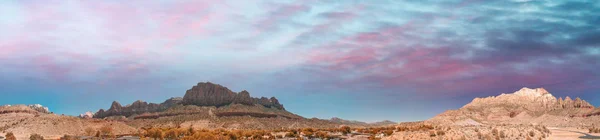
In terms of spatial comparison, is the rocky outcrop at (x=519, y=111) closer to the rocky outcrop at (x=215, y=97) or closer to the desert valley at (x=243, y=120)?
the desert valley at (x=243, y=120)

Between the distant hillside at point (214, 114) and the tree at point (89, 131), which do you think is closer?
the tree at point (89, 131)

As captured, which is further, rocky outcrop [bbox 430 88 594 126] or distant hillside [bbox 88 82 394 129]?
rocky outcrop [bbox 430 88 594 126]

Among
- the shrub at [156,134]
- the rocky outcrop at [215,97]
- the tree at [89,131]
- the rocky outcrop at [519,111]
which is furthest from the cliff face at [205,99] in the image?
the shrub at [156,134]

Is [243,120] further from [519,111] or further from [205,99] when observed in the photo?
[519,111]

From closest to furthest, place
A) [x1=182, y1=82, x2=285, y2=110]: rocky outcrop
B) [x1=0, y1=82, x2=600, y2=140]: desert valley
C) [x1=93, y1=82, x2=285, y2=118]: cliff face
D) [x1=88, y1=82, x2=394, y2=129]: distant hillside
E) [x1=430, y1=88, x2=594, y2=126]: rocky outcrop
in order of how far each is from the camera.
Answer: [x1=0, y1=82, x2=600, y2=140]: desert valley
[x1=88, y1=82, x2=394, y2=129]: distant hillside
[x1=430, y1=88, x2=594, y2=126]: rocky outcrop
[x1=182, y1=82, x2=285, y2=110]: rocky outcrop
[x1=93, y1=82, x2=285, y2=118]: cliff face

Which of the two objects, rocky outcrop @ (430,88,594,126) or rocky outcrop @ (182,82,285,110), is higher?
rocky outcrop @ (182,82,285,110)

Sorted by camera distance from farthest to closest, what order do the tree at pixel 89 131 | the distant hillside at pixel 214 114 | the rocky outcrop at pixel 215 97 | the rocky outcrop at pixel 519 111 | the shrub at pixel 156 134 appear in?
the rocky outcrop at pixel 215 97, the rocky outcrop at pixel 519 111, the distant hillside at pixel 214 114, the tree at pixel 89 131, the shrub at pixel 156 134

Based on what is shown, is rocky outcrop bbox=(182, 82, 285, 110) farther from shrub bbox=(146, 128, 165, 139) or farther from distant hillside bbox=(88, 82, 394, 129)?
shrub bbox=(146, 128, 165, 139)

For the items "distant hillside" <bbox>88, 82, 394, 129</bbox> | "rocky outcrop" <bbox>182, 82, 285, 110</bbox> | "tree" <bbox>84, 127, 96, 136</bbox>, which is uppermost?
"rocky outcrop" <bbox>182, 82, 285, 110</bbox>

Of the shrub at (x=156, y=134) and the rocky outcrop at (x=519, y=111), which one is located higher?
the rocky outcrop at (x=519, y=111)

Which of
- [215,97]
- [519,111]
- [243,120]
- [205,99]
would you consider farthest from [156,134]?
[519,111]

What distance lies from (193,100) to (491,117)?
11634 centimetres

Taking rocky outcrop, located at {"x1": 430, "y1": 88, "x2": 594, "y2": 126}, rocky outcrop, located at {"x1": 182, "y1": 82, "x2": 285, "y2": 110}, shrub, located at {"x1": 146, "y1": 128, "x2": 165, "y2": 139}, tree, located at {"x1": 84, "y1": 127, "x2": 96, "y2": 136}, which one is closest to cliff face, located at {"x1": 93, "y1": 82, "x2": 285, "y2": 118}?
rocky outcrop, located at {"x1": 182, "y1": 82, "x2": 285, "y2": 110}

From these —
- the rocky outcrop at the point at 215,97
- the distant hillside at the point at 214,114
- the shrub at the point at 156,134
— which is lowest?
the shrub at the point at 156,134
